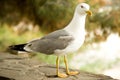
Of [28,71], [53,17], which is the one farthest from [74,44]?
[53,17]

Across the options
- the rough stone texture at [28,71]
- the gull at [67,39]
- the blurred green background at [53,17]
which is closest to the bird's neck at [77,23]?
the gull at [67,39]

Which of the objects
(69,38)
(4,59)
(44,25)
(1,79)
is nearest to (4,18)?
(44,25)

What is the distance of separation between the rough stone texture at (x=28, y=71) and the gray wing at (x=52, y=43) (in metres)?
0.18

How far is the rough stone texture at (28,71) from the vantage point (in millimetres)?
1851

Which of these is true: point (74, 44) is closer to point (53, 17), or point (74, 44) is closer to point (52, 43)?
point (52, 43)

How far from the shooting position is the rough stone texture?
1.85m

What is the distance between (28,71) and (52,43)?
32 cm

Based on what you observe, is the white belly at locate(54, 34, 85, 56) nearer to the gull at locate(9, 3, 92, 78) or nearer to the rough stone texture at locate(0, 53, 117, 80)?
the gull at locate(9, 3, 92, 78)

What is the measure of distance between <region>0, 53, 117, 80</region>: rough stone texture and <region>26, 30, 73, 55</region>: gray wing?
0.60 ft

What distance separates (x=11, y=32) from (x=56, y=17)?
32.4 inches

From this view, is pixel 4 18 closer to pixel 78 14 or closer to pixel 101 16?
pixel 101 16

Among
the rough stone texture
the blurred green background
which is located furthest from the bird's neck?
the blurred green background

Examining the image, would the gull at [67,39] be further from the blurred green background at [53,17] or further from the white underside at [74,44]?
the blurred green background at [53,17]

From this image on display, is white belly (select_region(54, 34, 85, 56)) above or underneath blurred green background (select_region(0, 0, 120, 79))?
underneath
